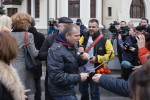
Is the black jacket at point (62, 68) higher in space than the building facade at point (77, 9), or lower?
lower

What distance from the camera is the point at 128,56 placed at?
590 centimetres

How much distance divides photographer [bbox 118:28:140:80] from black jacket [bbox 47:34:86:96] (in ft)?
2.21

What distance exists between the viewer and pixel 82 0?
24016 millimetres

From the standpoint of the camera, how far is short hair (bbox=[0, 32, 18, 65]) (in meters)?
2.36

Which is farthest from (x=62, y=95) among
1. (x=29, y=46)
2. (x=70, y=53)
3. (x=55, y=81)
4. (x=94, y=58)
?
(x=94, y=58)

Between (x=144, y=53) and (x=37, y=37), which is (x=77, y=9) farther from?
(x=144, y=53)

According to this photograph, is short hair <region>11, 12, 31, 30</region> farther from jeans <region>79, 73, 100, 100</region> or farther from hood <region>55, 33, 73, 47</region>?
jeans <region>79, 73, 100, 100</region>

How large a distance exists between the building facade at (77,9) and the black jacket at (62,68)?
20.4 metres

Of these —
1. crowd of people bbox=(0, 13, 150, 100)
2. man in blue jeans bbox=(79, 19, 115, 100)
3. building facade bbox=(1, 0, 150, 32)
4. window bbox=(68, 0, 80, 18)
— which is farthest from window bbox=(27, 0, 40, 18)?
man in blue jeans bbox=(79, 19, 115, 100)

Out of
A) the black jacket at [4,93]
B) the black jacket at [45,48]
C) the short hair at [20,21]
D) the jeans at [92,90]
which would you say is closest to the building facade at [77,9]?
the jeans at [92,90]

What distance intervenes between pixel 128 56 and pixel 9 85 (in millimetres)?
4016

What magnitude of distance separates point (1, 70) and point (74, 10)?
73.5 ft

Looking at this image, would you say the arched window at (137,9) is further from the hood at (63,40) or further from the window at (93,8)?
the hood at (63,40)

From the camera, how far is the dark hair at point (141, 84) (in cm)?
139
